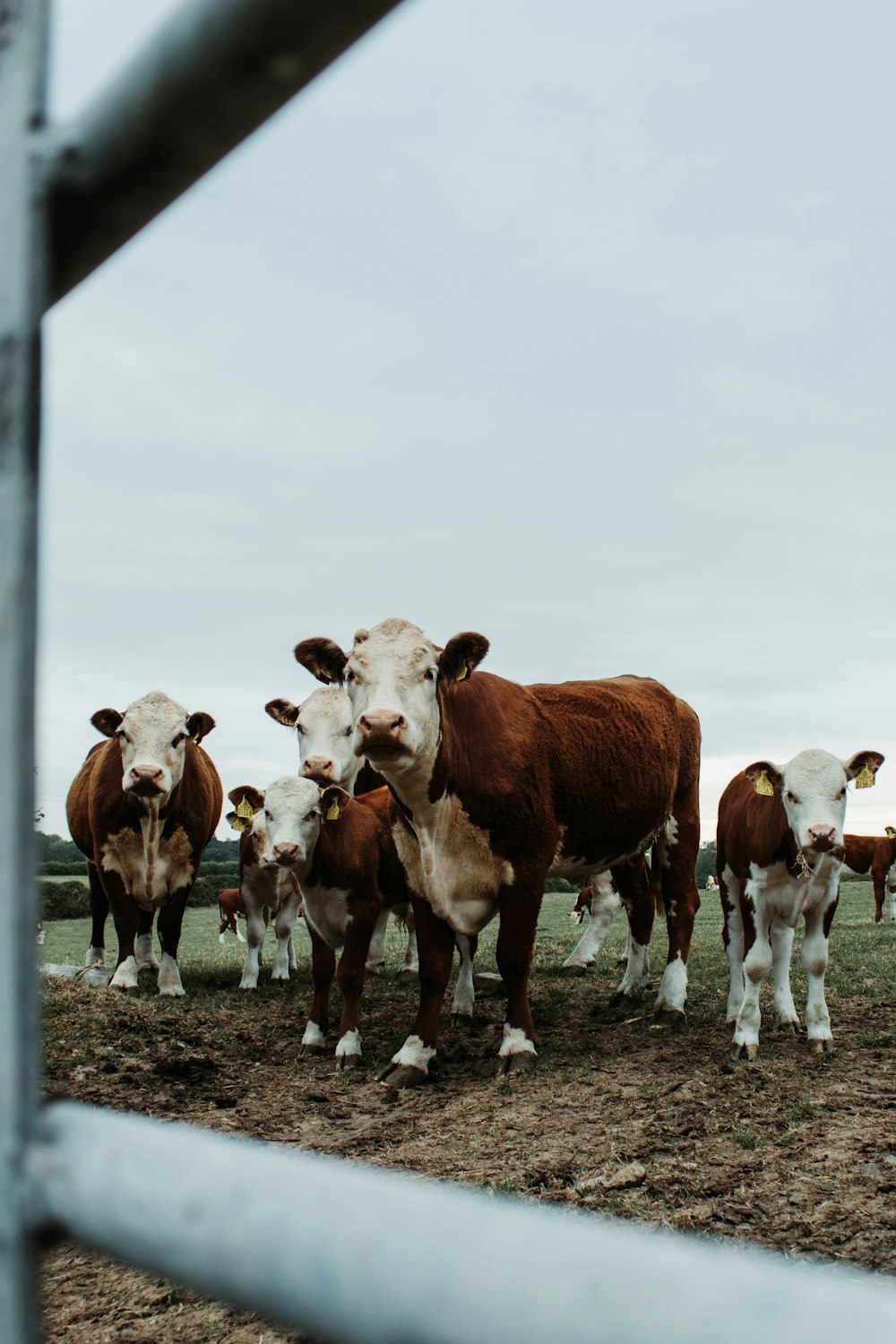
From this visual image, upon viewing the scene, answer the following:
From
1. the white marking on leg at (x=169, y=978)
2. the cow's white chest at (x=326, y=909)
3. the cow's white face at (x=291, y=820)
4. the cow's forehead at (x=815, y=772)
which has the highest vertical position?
the cow's forehead at (x=815, y=772)

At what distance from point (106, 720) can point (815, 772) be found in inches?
221

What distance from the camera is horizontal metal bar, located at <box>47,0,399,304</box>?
49 cm

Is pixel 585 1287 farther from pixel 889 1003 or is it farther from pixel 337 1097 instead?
pixel 889 1003

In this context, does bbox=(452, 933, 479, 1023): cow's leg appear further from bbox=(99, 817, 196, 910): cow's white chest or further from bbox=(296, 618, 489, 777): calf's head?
bbox=(99, 817, 196, 910): cow's white chest

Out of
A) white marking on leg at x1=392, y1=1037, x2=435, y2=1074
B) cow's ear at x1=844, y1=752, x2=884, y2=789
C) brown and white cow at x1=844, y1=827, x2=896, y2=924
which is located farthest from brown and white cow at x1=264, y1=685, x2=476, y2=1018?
brown and white cow at x1=844, y1=827, x2=896, y2=924

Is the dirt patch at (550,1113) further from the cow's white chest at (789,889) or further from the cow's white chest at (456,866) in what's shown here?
the cow's white chest at (456,866)

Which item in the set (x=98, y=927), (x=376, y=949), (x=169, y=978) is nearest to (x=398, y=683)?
(x=169, y=978)

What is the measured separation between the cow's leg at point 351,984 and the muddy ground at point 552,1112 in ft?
0.44

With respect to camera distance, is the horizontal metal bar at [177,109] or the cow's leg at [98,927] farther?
the cow's leg at [98,927]

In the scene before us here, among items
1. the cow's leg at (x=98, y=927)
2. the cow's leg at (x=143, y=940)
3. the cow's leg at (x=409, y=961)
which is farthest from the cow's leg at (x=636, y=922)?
the cow's leg at (x=98, y=927)

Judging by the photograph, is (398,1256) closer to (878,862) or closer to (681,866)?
(681,866)

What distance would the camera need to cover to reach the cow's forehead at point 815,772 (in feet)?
21.6

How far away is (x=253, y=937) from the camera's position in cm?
991

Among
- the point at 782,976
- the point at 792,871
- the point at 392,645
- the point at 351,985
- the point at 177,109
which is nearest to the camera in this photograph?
the point at 177,109
